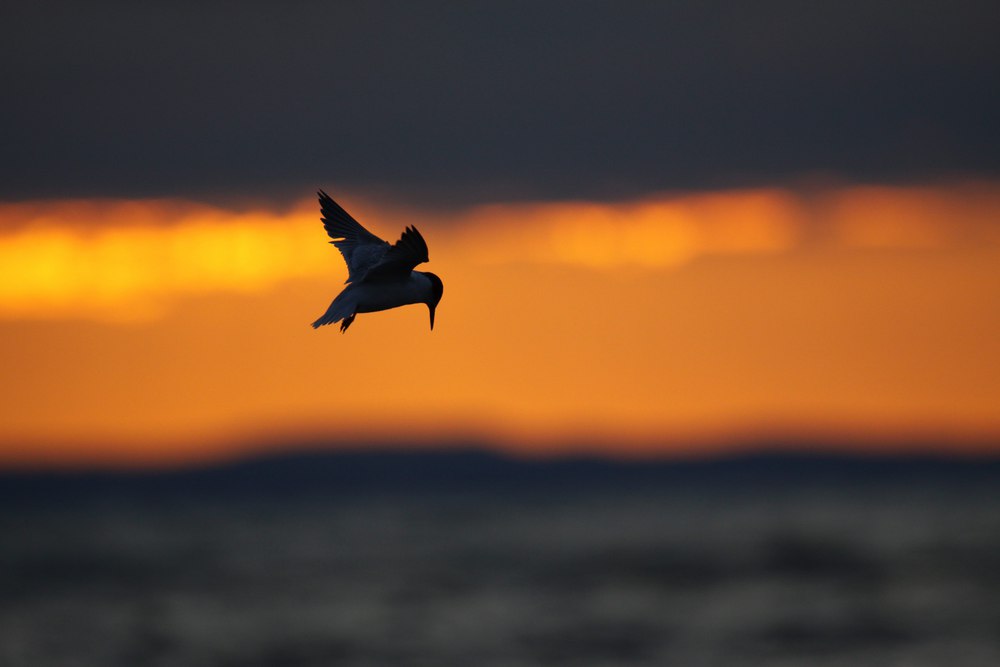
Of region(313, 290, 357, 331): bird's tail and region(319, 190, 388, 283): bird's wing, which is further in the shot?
region(319, 190, 388, 283): bird's wing

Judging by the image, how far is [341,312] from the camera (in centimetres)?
3066

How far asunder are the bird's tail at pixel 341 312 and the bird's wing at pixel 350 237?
1.82m

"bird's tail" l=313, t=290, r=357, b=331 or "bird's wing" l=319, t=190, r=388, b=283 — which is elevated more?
"bird's wing" l=319, t=190, r=388, b=283

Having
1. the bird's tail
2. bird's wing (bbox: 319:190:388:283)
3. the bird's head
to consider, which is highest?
bird's wing (bbox: 319:190:388:283)

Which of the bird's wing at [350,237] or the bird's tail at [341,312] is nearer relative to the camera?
the bird's tail at [341,312]

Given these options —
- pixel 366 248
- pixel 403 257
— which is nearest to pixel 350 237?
pixel 366 248

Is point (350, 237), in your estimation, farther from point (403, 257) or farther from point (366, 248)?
point (403, 257)

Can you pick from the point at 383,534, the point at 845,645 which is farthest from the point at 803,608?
the point at 383,534

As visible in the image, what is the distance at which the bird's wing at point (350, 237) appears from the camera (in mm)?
33000

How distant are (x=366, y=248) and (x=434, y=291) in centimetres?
199

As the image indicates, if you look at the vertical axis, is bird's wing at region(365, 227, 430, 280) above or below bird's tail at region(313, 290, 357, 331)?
above

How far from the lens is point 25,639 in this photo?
80.9 metres

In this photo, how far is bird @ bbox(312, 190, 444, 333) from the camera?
30.6 metres

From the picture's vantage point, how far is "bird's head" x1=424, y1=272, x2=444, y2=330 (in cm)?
3184
